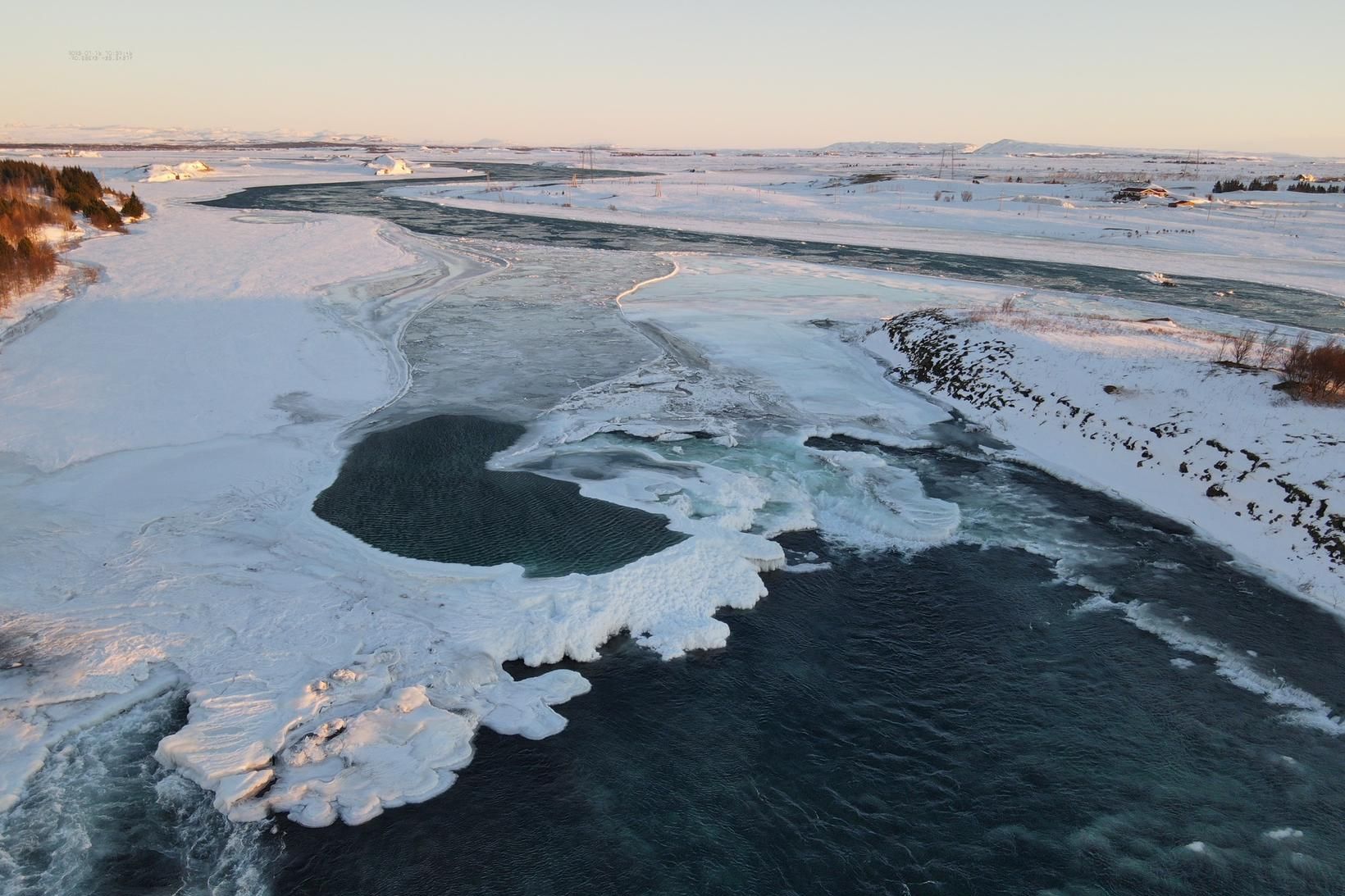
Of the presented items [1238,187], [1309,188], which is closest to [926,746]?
[1238,187]

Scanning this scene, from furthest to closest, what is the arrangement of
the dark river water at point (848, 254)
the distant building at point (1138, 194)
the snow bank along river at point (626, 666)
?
the distant building at point (1138, 194), the dark river water at point (848, 254), the snow bank along river at point (626, 666)

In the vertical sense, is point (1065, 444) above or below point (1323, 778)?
above

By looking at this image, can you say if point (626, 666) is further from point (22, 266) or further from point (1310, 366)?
point (22, 266)

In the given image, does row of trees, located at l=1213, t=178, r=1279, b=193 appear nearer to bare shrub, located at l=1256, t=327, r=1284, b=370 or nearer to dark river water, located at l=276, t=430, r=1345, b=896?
bare shrub, located at l=1256, t=327, r=1284, b=370

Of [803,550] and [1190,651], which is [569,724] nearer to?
[803,550]

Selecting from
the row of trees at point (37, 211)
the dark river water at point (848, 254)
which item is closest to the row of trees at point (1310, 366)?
the dark river water at point (848, 254)

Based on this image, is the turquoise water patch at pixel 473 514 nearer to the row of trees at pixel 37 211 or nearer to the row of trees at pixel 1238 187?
the row of trees at pixel 37 211

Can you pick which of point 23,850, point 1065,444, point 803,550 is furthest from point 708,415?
point 23,850
